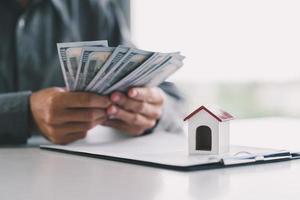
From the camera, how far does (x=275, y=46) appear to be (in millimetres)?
3398

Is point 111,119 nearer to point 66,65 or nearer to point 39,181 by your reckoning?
point 66,65

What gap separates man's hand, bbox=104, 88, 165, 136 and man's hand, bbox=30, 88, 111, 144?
0.03 m

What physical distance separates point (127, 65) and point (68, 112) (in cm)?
20

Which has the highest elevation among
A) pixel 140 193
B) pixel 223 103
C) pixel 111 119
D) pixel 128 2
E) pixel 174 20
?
pixel 174 20

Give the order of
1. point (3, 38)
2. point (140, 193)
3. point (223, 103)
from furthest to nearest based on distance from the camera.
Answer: point (223, 103), point (3, 38), point (140, 193)

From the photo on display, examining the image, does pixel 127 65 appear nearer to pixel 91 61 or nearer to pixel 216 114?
pixel 91 61

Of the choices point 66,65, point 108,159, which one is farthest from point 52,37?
point 108,159

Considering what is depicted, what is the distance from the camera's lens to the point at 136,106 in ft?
4.19

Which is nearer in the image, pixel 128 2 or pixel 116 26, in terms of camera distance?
pixel 116 26

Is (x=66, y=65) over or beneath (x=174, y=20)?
beneath

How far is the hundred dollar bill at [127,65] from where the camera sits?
104 cm

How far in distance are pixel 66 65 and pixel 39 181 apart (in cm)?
35

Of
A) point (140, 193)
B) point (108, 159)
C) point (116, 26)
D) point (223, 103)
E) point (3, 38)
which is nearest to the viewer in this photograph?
point (140, 193)

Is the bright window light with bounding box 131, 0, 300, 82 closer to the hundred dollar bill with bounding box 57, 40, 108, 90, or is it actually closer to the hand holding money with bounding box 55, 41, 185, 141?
the hand holding money with bounding box 55, 41, 185, 141
